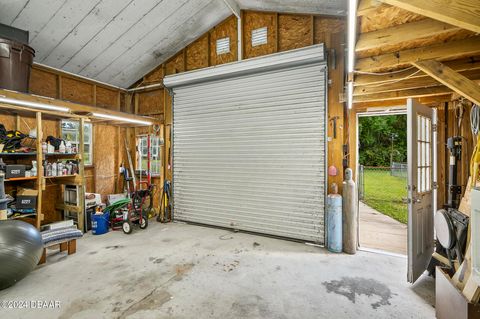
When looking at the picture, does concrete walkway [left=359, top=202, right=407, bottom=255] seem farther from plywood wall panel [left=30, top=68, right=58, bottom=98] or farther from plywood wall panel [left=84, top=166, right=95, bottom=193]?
plywood wall panel [left=30, top=68, right=58, bottom=98]

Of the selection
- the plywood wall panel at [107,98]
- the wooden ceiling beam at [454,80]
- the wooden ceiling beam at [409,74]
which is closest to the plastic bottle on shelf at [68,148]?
the plywood wall panel at [107,98]

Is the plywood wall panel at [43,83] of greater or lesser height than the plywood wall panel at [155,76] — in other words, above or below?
below

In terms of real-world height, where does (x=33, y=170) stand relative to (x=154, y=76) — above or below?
below

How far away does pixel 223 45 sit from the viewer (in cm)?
497

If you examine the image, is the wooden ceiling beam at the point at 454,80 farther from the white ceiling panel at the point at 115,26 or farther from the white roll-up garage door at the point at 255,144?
the white ceiling panel at the point at 115,26

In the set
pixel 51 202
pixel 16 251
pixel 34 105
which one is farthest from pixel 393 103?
pixel 51 202

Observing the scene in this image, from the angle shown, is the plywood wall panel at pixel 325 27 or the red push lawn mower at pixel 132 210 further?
the red push lawn mower at pixel 132 210

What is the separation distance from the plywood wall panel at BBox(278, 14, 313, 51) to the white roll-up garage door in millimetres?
533

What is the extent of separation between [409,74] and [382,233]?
3277 mm

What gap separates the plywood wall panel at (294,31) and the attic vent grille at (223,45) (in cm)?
116

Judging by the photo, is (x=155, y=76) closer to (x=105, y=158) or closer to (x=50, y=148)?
(x=105, y=158)

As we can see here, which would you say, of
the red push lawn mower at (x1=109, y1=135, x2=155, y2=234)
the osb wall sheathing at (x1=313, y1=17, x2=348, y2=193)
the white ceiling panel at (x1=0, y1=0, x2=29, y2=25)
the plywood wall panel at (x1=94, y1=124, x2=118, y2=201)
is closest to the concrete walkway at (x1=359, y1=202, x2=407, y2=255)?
the osb wall sheathing at (x1=313, y1=17, x2=348, y2=193)

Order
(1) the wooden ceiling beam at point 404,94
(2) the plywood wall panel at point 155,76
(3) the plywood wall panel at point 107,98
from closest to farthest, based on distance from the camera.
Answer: (1) the wooden ceiling beam at point 404,94
(3) the plywood wall panel at point 107,98
(2) the plywood wall panel at point 155,76

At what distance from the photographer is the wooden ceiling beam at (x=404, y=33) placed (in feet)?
5.92
